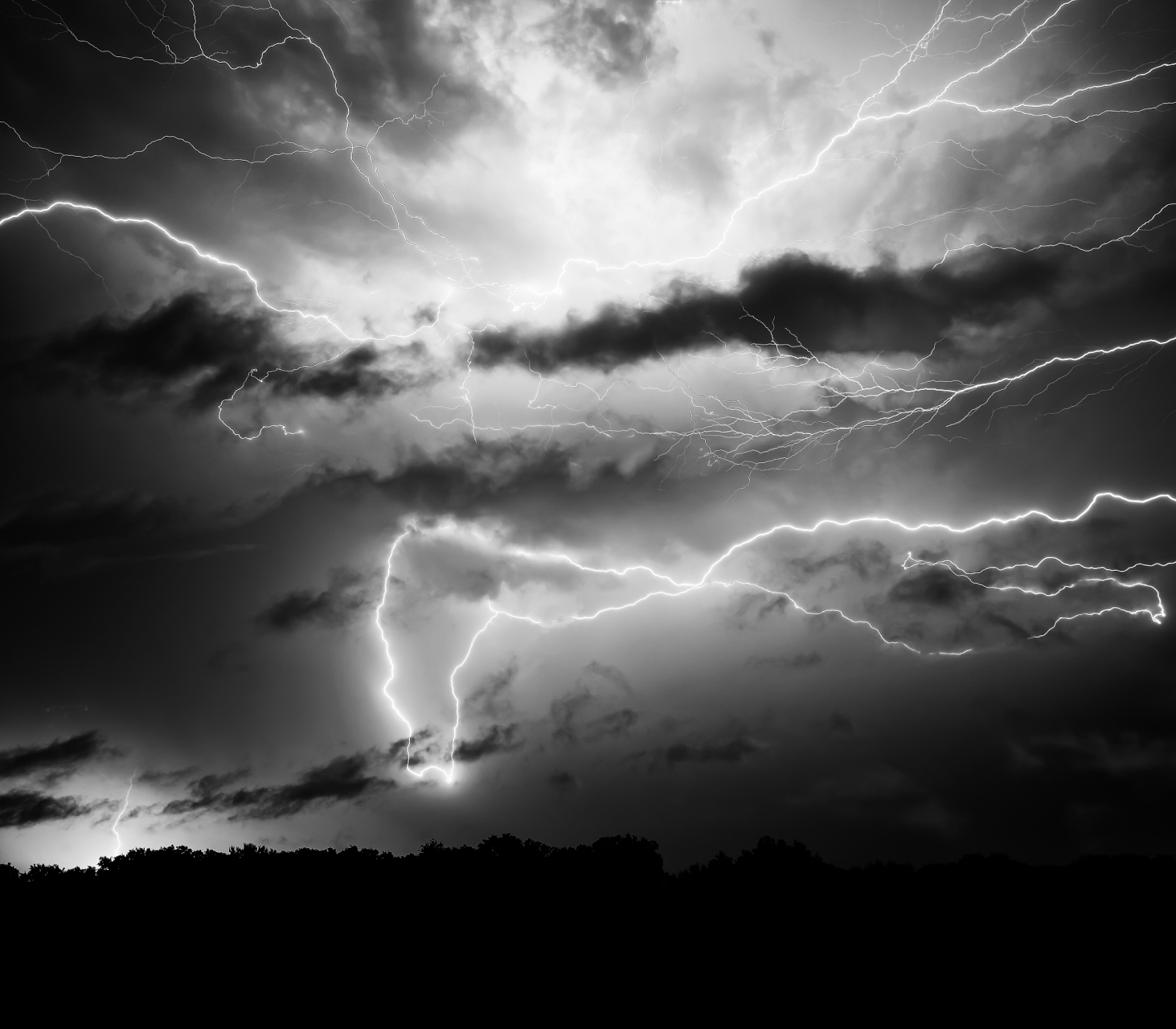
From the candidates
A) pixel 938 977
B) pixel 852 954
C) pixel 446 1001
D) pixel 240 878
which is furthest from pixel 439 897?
pixel 938 977

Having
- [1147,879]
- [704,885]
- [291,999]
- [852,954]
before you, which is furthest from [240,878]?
[1147,879]

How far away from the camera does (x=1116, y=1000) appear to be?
10883mm

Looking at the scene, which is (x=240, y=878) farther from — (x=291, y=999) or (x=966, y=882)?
(x=966, y=882)

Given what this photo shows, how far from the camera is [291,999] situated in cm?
1189

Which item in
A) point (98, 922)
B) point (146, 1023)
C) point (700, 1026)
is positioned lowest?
point (700, 1026)

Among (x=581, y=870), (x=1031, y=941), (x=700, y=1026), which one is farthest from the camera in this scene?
(x=581, y=870)

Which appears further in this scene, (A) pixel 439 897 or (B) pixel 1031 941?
(A) pixel 439 897

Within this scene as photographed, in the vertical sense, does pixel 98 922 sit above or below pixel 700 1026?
above

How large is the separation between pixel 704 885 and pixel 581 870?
3.75 m

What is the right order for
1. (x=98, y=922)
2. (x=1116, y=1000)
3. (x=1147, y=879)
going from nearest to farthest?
(x=1116, y=1000) → (x=98, y=922) → (x=1147, y=879)

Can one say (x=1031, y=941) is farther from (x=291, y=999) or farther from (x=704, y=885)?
(x=291, y=999)

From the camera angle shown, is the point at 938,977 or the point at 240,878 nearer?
the point at 938,977

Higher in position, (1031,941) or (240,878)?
(240,878)

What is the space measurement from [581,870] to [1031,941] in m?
11.3
